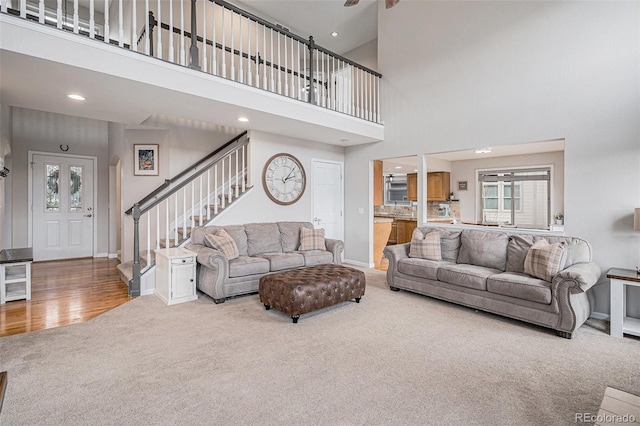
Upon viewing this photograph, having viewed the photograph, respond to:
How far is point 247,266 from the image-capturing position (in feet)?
14.4

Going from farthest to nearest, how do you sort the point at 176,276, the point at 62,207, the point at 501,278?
the point at 62,207
the point at 176,276
the point at 501,278

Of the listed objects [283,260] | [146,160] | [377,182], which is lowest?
[283,260]

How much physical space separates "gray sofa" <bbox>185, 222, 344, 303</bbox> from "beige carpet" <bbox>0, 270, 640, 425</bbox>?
58 cm

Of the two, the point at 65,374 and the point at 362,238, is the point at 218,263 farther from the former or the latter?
the point at 362,238

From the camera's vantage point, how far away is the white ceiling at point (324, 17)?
20.7 feet

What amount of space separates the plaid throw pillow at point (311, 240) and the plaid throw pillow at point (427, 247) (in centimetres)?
148

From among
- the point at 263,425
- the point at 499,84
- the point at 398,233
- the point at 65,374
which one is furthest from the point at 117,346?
the point at 398,233

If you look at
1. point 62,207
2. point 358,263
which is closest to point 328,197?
point 358,263

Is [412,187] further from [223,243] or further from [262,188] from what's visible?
[223,243]

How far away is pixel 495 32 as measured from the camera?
4582 mm

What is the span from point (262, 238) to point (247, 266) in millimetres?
877

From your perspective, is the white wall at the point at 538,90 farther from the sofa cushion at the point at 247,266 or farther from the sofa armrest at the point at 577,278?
the sofa cushion at the point at 247,266

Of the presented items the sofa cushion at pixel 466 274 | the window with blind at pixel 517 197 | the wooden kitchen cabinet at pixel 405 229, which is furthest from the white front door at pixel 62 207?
the window with blind at pixel 517 197

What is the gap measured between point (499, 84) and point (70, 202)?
855 centimetres
